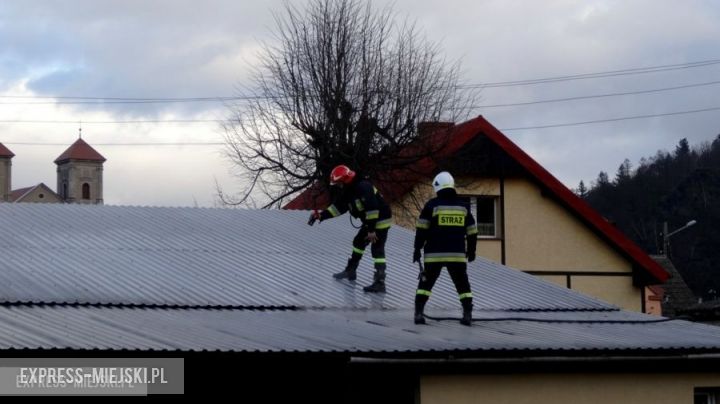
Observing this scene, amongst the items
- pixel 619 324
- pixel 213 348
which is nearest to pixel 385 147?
pixel 619 324

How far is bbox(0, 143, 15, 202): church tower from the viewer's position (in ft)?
398

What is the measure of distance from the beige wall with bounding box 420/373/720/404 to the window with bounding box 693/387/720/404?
294 mm

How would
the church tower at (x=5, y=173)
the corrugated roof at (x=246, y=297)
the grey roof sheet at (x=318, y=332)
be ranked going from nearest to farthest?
the grey roof sheet at (x=318, y=332) → the corrugated roof at (x=246, y=297) → the church tower at (x=5, y=173)

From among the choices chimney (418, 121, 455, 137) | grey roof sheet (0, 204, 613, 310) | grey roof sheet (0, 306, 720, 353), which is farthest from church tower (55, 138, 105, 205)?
grey roof sheet (0, 306, 720, 353)

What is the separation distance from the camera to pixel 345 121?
32781 millimetres

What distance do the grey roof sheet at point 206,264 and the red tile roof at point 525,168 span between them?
11.6m

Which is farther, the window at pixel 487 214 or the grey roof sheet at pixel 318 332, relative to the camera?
the window at pixel 487 214

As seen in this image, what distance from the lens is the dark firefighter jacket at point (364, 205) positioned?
55.0 ft

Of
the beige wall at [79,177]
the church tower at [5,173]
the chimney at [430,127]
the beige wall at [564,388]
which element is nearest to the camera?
the beige wall at [564,388]

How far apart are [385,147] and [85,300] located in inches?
739

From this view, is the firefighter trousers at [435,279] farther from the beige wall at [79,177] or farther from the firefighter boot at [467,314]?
the beige wall at [79,177]

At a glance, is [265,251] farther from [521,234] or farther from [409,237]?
[521,234]

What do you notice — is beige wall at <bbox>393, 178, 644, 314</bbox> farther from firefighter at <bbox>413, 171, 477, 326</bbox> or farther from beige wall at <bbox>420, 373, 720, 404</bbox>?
beige wall at <bbox>420, 373, 720, 404</bbox>

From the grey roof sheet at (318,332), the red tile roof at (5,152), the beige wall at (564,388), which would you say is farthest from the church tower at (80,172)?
the beige wall at (564,388)
